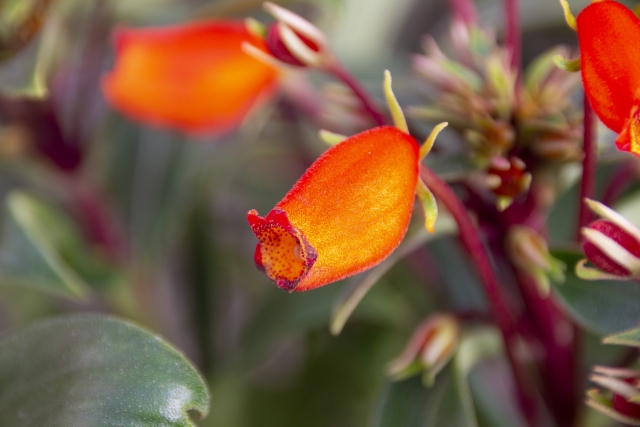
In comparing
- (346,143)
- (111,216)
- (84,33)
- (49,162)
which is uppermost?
(346,143)

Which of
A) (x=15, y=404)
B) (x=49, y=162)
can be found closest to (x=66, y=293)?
(x=15, y=404)

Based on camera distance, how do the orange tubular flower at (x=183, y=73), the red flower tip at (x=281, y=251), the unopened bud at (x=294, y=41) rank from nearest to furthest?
the red flower tip at (x=281, y=251)
the unopened bud at (x=294, y=41)
the orange tubular flower at (x=183, y=73)

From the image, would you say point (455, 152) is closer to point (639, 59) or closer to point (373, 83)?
point (639, 59)

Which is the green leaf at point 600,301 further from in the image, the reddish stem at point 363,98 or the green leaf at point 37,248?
the green leaf at point 37,248

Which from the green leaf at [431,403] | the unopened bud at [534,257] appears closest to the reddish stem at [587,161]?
the unopened bud at [534,257]

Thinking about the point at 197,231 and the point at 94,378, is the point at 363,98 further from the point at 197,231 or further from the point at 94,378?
the point at 197,231

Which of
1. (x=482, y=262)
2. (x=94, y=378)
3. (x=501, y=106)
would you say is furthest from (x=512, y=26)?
(x=94, y=378)

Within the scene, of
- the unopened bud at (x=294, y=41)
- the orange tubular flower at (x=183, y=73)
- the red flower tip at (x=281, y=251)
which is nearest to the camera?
the red flower tip at (x=281, y=251)
